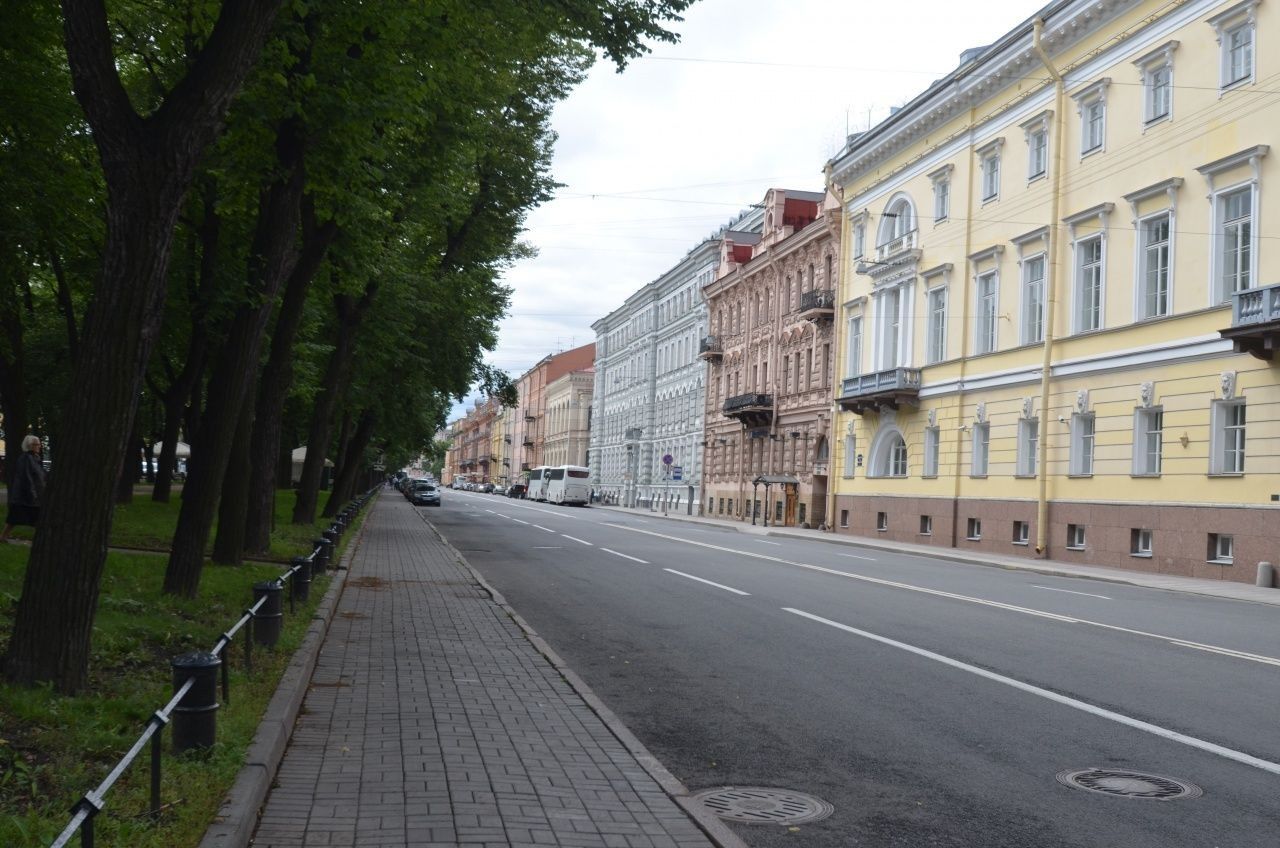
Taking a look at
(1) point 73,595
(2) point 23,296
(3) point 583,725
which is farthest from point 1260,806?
(2) point 23,296

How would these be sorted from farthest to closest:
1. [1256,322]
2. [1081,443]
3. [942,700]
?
[1081,443] < [1256,322] < [942,700]

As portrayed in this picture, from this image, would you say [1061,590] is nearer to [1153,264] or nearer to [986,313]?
[1153,264]

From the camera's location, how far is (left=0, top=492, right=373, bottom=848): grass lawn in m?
4.88

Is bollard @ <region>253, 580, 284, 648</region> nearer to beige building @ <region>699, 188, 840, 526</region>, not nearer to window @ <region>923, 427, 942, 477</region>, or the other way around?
window @ <region>923, 427, 942, 477</region>

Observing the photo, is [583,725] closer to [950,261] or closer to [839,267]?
[950,261]

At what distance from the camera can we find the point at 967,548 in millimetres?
36188

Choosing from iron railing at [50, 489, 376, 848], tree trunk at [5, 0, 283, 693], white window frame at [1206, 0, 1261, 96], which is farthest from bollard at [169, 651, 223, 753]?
white window frame at [1206, 0, 1261, 96]

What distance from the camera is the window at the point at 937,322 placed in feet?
129

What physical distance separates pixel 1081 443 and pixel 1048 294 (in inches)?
163

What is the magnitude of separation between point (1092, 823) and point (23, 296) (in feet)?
88.9

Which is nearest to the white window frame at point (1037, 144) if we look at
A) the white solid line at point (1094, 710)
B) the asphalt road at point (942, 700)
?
the asphalt road at point (942, 700)

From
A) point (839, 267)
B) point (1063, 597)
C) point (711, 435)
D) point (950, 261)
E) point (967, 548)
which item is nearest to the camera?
point (1063, 597)

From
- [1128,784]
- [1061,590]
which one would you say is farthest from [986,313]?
[1128,784]

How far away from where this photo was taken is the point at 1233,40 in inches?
1040
